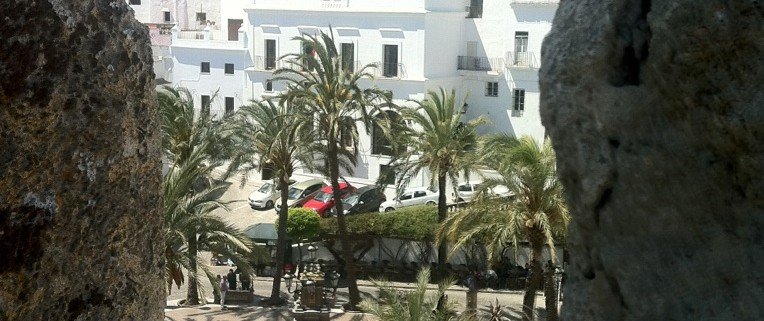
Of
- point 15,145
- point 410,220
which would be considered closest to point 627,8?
point 15,145

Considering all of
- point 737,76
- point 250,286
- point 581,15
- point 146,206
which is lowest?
point 250,286

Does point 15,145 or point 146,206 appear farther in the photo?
point 146,206

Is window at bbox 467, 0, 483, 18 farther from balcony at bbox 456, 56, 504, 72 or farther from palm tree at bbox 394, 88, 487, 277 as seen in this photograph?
palm tree at bbox 394, 88, 487, 277

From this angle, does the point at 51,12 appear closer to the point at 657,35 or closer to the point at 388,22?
the point at 657,35

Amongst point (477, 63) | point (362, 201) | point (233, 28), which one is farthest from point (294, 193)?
point (233, 28)

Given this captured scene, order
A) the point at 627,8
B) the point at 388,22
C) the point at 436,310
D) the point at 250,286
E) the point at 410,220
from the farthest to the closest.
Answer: the point at 388,22, the point at 410,220, the point at 250,286, the point at 436,310, the point at 627,8

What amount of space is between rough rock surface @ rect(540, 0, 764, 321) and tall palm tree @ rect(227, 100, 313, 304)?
19.7 metres

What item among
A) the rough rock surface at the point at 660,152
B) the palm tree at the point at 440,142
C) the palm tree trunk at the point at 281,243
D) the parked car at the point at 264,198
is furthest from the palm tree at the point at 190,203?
the rough rock surface at the point at 660,152

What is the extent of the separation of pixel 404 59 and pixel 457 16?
2600 millimetres

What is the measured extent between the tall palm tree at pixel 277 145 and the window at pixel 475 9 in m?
14.8

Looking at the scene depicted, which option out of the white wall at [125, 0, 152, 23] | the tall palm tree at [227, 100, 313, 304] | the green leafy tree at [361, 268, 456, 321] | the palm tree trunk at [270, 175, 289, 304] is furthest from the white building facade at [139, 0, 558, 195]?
the green leafy tree at [361, 268, 456, 321]

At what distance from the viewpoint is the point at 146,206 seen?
3961 mm

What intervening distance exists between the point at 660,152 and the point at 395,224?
23.8 meters

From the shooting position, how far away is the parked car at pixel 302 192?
33156 mm
